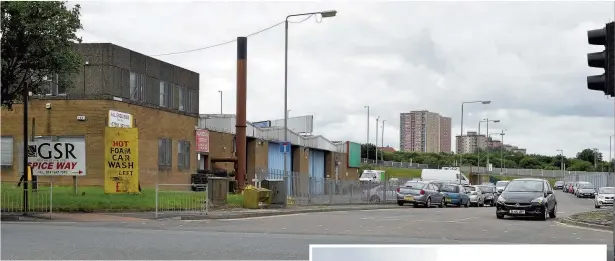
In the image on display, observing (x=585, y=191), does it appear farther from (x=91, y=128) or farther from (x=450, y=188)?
(x=91, y=128)

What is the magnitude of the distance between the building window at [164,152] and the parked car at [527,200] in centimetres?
1957

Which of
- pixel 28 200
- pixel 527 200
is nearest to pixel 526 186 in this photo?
pixel 527 200

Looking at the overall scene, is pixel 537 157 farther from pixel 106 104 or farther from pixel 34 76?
pixel 34 76

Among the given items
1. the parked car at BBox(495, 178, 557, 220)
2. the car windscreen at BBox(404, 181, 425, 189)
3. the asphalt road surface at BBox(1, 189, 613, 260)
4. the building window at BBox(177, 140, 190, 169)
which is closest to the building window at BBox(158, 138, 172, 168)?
the building window at BBox(177, 140, 190, 169)

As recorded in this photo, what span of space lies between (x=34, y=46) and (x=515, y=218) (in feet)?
55.4

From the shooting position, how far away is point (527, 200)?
83.3ft

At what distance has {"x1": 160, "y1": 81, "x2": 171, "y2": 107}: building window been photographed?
40812mm

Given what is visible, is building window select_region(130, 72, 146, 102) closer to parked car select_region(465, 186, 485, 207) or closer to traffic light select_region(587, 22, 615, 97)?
parked car select_region(465, 186, 485, 207)

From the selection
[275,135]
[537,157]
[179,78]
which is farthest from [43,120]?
[537,157]

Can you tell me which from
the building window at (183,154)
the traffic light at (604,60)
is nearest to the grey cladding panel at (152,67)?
the building window at (183,154)

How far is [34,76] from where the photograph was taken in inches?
987

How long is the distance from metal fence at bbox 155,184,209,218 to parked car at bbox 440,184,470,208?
18.4 metres

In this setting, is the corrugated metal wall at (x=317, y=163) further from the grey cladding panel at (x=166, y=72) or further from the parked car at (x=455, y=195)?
the grey cladding panel at (x=166, y=72)

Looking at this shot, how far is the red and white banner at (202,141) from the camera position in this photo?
4362 centimetres
